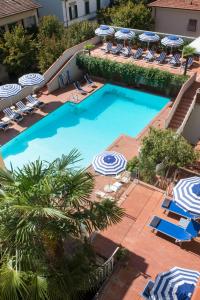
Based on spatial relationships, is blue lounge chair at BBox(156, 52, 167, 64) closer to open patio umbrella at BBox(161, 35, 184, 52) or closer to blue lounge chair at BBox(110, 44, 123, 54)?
open patio umbrella at BBox(161, 35, 184, 52)

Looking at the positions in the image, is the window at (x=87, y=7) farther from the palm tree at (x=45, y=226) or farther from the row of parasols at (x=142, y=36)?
the palm tree at (x=45, y=226)

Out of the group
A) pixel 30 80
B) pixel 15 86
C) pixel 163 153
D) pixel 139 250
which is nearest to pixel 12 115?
pixel 15 86

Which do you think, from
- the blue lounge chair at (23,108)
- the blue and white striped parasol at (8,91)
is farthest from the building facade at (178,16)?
the blue and white striped parasol at (8,91)

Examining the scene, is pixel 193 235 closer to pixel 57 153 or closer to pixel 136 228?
pixel 136 228

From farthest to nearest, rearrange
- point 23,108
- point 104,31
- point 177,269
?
point 104,31 → point 23,108 → point 177,269

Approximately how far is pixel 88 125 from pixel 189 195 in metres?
12.7

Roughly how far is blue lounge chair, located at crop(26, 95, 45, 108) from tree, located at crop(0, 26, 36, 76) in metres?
4.54

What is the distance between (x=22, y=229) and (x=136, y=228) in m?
6.92

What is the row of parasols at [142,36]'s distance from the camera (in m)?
26.4

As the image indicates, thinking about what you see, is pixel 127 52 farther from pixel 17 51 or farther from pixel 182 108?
pixel 17 51

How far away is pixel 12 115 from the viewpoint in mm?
23156

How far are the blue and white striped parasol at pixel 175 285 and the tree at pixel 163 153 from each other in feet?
19.4

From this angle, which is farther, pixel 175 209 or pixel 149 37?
pixel 149 37

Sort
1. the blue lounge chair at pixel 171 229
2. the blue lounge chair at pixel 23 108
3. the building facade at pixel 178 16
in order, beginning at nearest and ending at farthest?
the blue lounge chair at pixel 171 229 < the blue lounge chair at pixel 23 108 < the building facade at pixel 178 16
